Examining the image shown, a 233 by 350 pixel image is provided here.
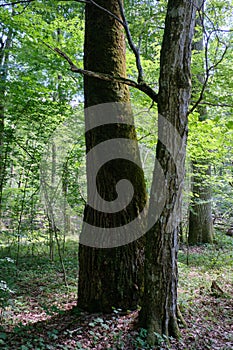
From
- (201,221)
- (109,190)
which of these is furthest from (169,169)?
(201,221)

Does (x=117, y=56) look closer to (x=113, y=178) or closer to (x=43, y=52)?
(x=113, y=178)

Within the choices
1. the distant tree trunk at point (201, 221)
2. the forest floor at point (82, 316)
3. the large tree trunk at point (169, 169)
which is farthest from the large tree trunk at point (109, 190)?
the distant tree trunk at point (201, 221)

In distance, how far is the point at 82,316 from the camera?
10.2ft

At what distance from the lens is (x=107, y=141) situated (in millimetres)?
3324

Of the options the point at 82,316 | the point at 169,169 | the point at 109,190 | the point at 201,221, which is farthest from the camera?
the point at 201,221

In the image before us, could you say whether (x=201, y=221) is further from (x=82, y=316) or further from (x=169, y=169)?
(x=169, y=169)

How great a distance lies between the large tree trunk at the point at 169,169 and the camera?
270 cm

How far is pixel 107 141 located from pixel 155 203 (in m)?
1.01

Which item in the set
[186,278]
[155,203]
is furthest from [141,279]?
[186,278]

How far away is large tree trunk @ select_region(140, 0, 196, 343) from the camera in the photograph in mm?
2703

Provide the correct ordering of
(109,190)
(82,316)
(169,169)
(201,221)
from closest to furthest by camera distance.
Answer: (169,169)
(82,316)
(109,190)
(201,221)

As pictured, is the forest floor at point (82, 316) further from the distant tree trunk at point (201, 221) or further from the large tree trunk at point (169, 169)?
the distant tree trunk at point (201, 221)

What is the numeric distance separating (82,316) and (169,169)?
74.5 inches

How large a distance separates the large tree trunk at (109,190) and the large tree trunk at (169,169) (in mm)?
464
